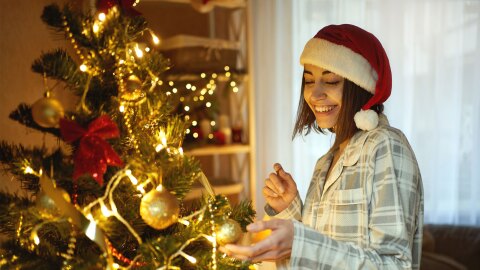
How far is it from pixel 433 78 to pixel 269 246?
6.40 feet

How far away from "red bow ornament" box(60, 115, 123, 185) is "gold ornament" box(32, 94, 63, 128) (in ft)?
0.05

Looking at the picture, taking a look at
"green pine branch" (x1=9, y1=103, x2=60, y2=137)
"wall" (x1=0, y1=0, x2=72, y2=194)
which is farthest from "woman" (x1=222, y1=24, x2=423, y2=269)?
"wall" (x1=0, y1=0, x2=72, y2=194)

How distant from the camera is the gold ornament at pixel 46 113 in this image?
0.62 m

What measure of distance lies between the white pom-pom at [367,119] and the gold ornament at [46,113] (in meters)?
0.68

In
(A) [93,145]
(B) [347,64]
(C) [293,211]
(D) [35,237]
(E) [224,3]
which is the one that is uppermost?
(E) [224,3]

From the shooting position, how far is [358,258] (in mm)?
851

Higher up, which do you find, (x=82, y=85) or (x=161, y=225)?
(x=82, y=85)

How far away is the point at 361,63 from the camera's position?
1026 mm

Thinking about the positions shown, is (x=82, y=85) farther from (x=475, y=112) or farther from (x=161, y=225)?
(x=475, y=112)

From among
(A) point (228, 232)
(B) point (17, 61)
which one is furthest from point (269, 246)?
(B) point (17, 61)

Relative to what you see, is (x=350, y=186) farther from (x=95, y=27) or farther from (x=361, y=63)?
(x=95, y=27)

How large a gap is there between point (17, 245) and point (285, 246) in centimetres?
46

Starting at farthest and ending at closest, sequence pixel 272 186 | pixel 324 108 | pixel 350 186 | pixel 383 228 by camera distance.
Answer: pixel 272 186, pixel 324 108, pixel 350 186, pixel 383 228

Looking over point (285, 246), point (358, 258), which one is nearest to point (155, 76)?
point (285, 246)
